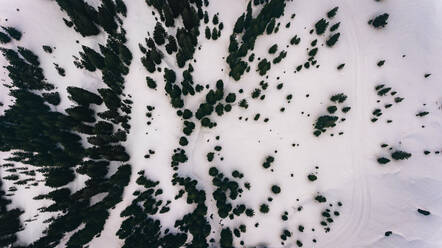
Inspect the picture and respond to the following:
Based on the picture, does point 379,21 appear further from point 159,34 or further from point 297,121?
point 159,34

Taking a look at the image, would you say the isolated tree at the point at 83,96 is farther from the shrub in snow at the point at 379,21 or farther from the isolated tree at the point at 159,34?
the shrub in snow at the point at 379,21

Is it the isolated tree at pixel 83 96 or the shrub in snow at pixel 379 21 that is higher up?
the isolated tree at pixel 83 96

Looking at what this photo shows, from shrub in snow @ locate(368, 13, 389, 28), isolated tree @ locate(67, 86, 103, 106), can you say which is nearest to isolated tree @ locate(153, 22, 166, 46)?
isolated tree @ locate(67, 86, 103, 106)

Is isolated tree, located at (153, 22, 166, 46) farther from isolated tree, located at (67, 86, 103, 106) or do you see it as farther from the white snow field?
isolated tree, located at (67, 86, 103, 106)

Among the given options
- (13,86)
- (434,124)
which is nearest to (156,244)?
(13,86)

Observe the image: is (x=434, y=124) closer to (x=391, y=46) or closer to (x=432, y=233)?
(x=391, y=46)

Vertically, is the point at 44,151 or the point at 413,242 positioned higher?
the point at 44,151

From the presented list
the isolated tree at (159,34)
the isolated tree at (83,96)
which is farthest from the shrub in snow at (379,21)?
the isolated tree at (83,96)

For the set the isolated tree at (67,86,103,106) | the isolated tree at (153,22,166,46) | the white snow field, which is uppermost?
the isolated tree at (153,22,166,46)

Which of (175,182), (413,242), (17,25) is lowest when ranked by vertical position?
(413,242)
